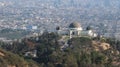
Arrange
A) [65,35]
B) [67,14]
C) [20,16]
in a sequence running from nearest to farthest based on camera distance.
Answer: [65,35]
[20,16]
[67,14]

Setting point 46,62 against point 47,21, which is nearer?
point 46,62

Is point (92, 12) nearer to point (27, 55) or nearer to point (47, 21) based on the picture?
point (47, 21)

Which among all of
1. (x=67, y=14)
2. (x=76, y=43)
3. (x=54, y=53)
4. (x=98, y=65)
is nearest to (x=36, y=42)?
(x=76, y=43)

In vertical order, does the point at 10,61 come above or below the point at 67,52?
above

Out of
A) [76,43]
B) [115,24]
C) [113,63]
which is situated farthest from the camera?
[115,24]

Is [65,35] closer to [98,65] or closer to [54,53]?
[54,53]

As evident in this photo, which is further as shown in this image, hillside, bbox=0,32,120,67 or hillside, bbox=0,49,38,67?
hillside, bbox=0,32,120,67

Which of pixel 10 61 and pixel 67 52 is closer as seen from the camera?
pixel 10 61

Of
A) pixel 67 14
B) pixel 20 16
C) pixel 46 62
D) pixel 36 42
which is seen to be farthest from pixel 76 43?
pixel 67 14

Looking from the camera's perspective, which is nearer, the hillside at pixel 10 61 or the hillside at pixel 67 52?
the hillside at pixel 10 61
